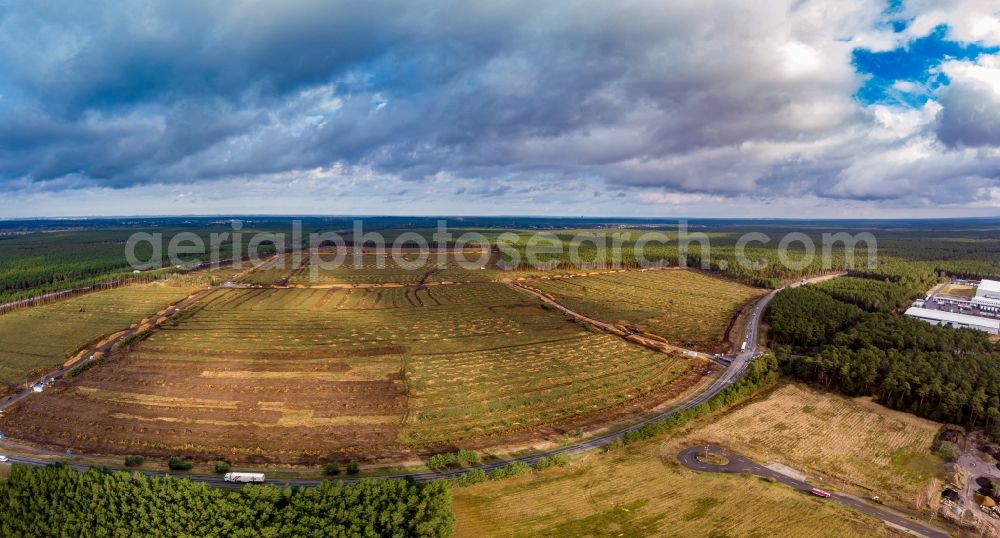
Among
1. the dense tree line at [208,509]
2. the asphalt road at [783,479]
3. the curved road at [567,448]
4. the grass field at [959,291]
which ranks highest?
the grass field at [959,291]

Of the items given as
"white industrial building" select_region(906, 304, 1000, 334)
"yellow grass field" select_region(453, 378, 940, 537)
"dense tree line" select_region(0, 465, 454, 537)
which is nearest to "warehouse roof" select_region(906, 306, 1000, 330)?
"white industrial building" select_region(906, 304, 1000, 334)

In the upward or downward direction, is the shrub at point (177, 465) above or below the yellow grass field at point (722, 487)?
above

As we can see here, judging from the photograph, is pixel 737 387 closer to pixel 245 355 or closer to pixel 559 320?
pixel 559 320

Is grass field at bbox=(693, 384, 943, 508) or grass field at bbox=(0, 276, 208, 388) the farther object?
grass field at bbox=(0, 276, 208, 388)

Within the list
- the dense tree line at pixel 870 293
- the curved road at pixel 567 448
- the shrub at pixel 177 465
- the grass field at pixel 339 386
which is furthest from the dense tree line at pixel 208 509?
the dense tree line at pixel 870 293

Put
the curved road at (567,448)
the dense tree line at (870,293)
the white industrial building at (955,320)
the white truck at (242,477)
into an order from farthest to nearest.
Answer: the dense tree line at (870,293)
the white industrial building at (955,320)
the curved road at (567,448)
the white truck at (242,477)

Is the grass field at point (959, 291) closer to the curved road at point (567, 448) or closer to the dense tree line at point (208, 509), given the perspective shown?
the curved road at point (567, 448)

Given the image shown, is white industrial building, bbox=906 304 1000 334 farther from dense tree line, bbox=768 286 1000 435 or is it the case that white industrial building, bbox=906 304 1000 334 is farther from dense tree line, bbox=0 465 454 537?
dense tree line, bbox=0 465 454 537
